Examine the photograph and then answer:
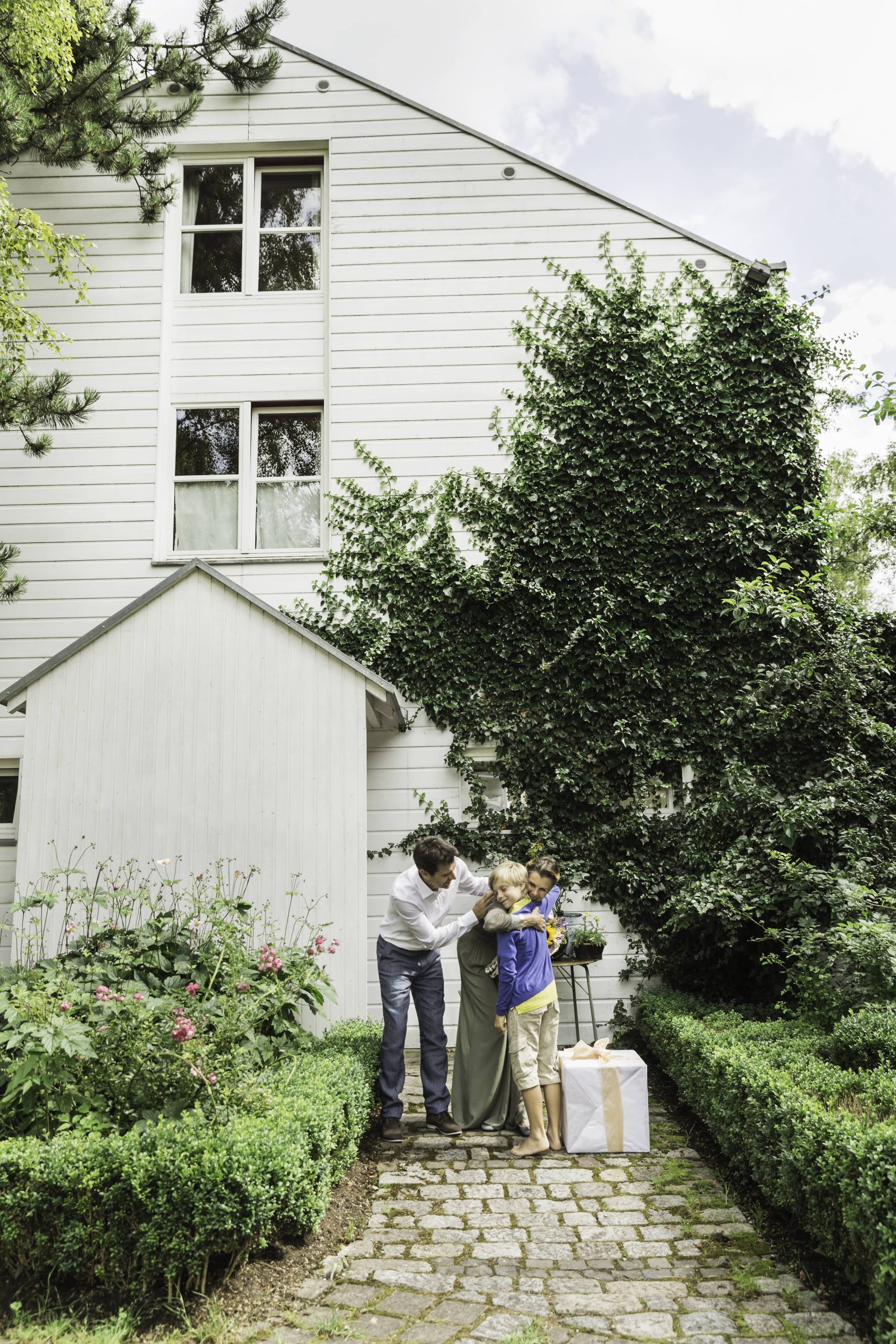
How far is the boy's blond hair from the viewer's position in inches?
246

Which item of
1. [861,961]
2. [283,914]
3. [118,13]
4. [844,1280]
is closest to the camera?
[844,1280]

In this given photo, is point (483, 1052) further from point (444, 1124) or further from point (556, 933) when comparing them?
point (556, 933)

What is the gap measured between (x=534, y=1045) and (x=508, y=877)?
40.3 inches

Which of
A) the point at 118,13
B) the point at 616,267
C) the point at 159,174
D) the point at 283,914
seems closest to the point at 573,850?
the point at 283,914

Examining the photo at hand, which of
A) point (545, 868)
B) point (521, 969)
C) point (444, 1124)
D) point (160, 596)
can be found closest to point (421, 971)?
point (521, 969)

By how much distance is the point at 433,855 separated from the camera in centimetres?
631

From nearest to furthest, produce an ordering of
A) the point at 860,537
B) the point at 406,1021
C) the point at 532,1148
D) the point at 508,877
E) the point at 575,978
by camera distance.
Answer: the point at 532,1148 < the point at 508,877 < the point at 406,1021 < the point at 575,978 < the point at 860,537

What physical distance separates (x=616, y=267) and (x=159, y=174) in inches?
202

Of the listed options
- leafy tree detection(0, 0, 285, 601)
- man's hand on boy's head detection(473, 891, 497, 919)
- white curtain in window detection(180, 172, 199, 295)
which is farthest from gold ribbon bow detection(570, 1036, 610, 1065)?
white curtain in window detection(180, 172, 199, 295)

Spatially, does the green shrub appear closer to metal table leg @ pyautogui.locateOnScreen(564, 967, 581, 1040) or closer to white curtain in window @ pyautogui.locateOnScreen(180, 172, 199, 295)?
metal table leg @ pyautogui.locateOnScreen(564, 967, 581, 1040)

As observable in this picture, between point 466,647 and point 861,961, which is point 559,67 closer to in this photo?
point 466,647

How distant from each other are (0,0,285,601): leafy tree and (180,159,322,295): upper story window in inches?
19.6

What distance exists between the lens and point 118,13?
10.3 m

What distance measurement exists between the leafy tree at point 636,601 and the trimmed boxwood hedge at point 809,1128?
2542mm
